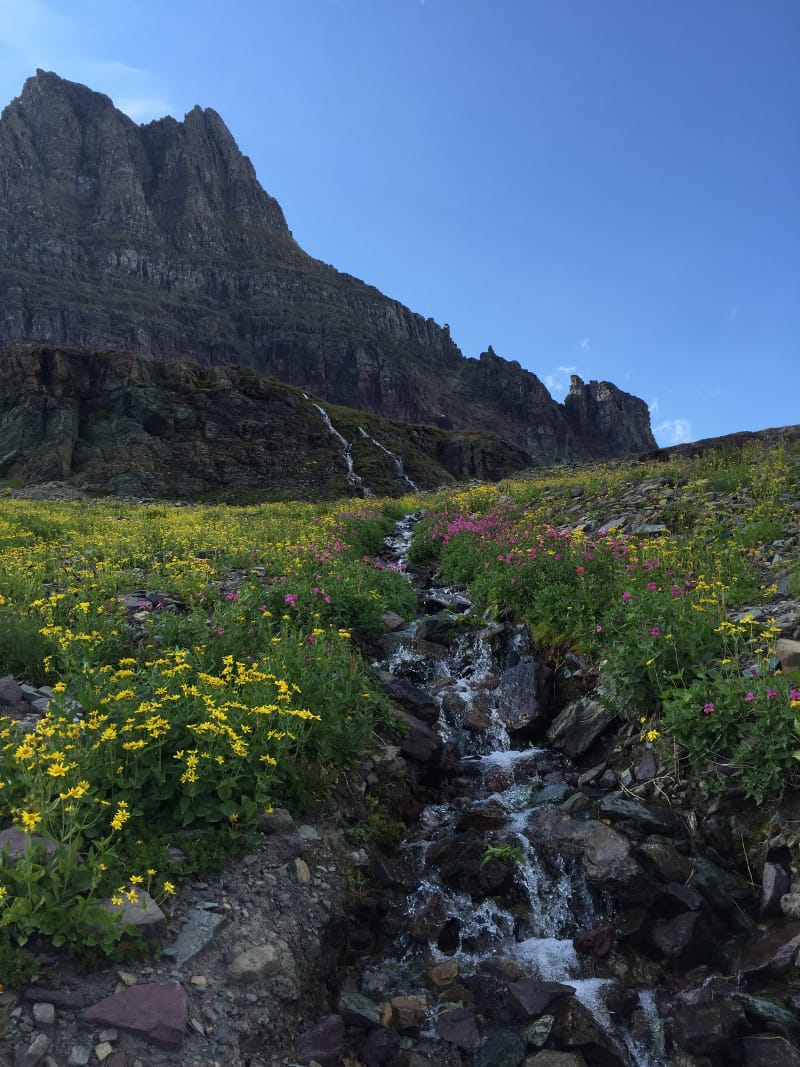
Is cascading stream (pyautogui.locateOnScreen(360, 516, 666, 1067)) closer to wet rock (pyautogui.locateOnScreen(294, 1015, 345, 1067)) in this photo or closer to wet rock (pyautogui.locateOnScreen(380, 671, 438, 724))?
wet rock (pyautogui.locateOnScreen(380, 671, 438, 724))

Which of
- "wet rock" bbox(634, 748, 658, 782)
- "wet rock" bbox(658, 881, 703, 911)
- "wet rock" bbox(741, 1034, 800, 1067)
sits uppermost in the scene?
"wet rock" bbox(634, 748, 658, 782)

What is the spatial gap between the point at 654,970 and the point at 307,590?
7.36m

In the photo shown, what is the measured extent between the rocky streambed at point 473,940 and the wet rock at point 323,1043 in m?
0.01

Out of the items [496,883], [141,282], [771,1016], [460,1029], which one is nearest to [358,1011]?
[460,1029]

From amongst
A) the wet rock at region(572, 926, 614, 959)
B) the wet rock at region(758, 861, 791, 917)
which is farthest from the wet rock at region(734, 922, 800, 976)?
the wet rock at region(572, 926, 614, 959)

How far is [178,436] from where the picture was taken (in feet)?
213

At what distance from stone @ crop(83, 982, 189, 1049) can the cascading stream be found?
2016 mm

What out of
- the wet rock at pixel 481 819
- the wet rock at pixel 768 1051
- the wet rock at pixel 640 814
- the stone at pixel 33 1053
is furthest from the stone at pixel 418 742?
the stone at pixel 33 1053

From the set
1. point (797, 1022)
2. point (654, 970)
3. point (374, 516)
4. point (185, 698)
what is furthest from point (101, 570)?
point (374, 516)

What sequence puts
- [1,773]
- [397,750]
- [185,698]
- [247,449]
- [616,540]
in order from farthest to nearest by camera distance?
[247,449] → [616,540] → [397,750] → [185,698] → [1,773]

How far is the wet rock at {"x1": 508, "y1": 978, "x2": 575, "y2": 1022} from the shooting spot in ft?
A: 14.9

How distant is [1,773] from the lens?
4723 mm

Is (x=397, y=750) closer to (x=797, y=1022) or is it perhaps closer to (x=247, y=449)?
(x=797, y=1022)

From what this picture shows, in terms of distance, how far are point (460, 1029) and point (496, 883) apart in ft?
5.11
